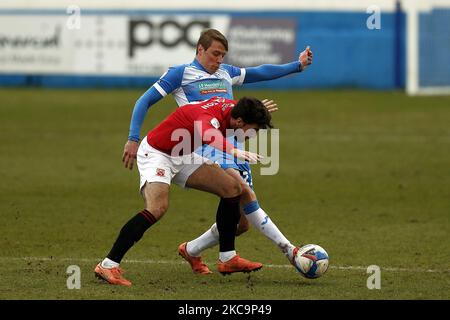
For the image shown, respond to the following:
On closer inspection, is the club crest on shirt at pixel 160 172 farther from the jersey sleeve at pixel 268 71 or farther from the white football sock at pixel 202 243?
the jersey sleeve at pixel 268 71

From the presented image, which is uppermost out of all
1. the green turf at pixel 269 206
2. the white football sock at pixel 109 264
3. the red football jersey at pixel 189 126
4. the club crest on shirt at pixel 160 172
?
the red football jersey at pixel 189 126

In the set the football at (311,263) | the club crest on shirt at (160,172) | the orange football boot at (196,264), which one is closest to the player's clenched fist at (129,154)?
the club crest on shirt at (160,172)

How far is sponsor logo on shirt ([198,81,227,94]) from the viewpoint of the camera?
991cm

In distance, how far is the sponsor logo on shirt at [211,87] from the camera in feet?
32.5

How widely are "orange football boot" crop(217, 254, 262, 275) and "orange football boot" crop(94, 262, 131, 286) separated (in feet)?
3.15

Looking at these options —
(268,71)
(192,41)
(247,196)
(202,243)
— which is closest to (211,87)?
(268,71)

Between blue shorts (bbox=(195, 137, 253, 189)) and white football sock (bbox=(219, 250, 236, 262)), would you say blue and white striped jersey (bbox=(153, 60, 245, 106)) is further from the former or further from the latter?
white football sock (bbox=(219, 250, 236, 262))

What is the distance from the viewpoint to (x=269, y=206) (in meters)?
14.2

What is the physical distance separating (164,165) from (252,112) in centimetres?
94

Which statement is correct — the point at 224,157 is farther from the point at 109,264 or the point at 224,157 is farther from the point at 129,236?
the point at 109,264

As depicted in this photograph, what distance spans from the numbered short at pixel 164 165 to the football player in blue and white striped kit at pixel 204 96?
20 centimetres

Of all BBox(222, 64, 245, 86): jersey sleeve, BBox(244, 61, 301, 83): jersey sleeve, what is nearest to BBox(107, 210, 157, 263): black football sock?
BBox(222, 64, 245, 86): jersey sleeve

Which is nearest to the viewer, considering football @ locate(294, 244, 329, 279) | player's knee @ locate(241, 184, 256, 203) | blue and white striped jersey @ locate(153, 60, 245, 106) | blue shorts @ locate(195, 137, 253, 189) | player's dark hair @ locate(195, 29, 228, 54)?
football @ locate(294, 244, 329, 279)

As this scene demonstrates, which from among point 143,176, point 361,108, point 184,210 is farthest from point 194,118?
point 361,108
